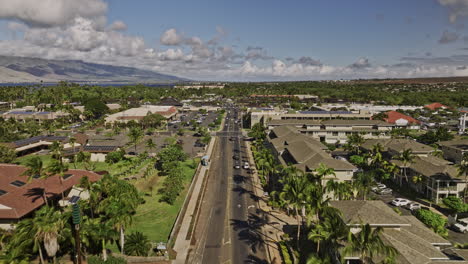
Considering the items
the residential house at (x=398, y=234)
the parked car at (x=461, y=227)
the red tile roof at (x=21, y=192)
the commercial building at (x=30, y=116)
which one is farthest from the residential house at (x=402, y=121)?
the commercial building at (x=30, y=116)

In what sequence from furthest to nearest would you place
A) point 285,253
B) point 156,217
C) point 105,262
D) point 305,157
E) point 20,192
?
point 305,157
point 156,217
point 20,192
point 285,253
point 105,262

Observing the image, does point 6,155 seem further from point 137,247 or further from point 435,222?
point 435,222

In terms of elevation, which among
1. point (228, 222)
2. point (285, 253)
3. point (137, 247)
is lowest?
point (228, 222)

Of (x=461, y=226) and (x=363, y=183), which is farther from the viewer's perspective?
(x=363, y=183)

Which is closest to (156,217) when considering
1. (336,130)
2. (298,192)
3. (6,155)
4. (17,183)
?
(17,183)

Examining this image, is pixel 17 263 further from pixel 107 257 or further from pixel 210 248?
pixel 210 248

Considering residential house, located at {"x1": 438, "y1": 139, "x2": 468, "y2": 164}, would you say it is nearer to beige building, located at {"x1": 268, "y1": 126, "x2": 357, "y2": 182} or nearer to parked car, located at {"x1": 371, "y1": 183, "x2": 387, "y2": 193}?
parked car, located at {"x1": 371, "y1": 183, "x2": 387, "y2": 193}

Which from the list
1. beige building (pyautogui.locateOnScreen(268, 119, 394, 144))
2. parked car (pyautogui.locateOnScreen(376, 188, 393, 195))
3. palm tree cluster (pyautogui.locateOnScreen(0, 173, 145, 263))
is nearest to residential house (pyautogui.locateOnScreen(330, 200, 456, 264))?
parked car (pyautogui.locateOnScreen(376, 188, 393, 195))

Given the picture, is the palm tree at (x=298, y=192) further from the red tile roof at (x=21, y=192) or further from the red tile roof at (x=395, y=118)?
the red tile roof at (x=395, y=118)

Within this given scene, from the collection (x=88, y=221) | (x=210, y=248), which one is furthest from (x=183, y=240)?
(x=88, y=221)
